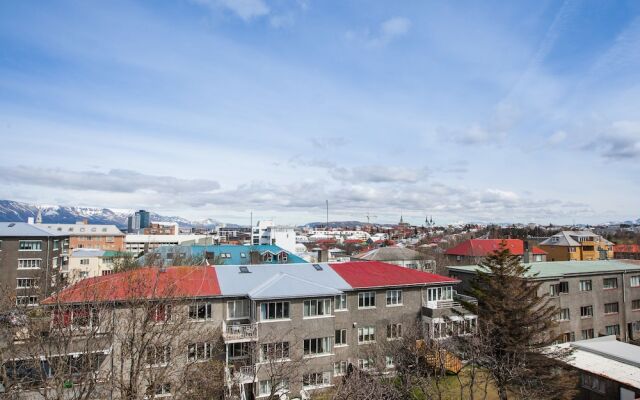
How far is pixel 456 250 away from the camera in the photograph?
77.2 m

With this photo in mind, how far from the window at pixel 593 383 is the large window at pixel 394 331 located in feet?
44.2

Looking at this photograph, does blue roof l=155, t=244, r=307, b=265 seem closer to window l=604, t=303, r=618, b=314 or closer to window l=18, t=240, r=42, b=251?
window l=18, t=240, r=42, b=251

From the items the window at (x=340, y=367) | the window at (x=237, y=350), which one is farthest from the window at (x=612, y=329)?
the window at (x=237, y=350)

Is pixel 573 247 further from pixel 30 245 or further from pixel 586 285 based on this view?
pixel 30 245

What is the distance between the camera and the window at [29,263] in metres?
59.2

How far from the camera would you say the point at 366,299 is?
33.0 meters

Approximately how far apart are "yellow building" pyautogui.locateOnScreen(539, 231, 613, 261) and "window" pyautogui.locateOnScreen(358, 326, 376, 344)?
6753 centimetres

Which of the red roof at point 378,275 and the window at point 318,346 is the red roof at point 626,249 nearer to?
the red roof at point 378,275

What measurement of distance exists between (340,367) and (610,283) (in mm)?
33999

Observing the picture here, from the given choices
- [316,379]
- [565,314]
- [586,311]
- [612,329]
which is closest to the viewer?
[316,379]

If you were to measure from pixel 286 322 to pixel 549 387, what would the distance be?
59.2 ft

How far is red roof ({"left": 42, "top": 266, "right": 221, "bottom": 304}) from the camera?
2450 cm

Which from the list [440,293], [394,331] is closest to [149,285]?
[394,331]

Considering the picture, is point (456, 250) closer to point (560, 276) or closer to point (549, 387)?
point (560, 276)
